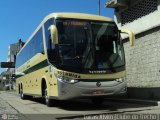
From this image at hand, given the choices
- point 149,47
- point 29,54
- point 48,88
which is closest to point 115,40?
point 48,88

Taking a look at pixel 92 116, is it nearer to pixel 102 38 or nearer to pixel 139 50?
pixel 102 38

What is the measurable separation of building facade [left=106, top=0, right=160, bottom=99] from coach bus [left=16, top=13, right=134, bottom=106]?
3560mm

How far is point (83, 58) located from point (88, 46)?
0.50 metres

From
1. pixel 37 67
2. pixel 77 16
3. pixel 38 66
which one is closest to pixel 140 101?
pixel 77 16

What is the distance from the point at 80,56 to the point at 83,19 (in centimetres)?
154

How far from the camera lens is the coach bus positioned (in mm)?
14367

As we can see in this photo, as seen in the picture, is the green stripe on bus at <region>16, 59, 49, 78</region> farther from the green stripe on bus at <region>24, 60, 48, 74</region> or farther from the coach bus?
the coach bus

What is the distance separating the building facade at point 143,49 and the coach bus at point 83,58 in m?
3.56

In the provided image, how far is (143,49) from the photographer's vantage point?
66.2ft

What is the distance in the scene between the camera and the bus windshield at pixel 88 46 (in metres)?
14.5

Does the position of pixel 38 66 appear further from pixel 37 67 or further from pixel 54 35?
pixel 54 35

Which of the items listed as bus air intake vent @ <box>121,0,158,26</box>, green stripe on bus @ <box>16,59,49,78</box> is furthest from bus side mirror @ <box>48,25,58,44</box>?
→ bus air intake vent @ <box>121,0,158,26</box>

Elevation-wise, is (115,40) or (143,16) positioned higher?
(143,16)

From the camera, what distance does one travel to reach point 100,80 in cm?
1462
